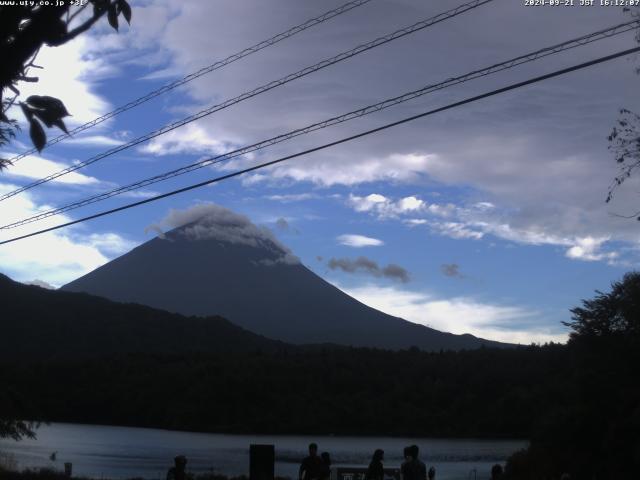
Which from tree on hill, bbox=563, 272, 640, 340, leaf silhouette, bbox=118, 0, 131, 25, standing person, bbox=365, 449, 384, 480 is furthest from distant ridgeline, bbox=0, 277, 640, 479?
leaf silhouette, bbox=118, 0, 131, 25

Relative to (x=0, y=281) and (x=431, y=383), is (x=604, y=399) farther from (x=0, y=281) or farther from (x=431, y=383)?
(x=0, y=281)

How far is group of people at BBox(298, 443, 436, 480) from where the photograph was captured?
11562 millimetres

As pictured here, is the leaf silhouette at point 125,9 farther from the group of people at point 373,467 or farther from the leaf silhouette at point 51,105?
the group of people at point 373,467

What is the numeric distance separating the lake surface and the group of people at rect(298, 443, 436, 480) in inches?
1324

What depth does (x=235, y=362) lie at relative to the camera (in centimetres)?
10519

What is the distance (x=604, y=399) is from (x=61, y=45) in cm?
2357

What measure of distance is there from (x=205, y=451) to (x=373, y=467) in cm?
5923

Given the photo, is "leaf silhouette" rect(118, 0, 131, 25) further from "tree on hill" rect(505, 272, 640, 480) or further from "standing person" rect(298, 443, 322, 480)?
"tree on hill" rect(505, 272, 640, 480)

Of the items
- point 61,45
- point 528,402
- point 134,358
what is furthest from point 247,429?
point 61,45

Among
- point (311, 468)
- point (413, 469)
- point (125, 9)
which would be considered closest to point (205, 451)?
point (413, 469)

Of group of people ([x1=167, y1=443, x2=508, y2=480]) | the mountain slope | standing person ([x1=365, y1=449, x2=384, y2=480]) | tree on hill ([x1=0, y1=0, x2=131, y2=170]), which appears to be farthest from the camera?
the mountain slope

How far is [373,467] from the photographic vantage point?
12.9 m

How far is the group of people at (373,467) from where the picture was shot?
455 inches

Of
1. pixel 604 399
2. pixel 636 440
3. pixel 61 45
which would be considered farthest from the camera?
pixel 604 399
